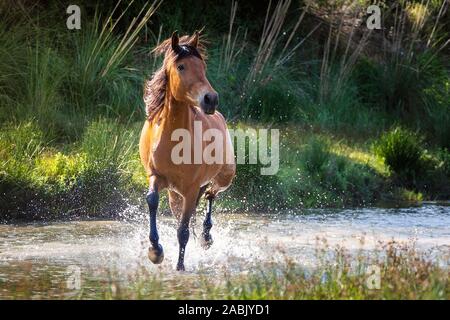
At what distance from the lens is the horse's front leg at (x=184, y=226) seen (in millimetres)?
8562

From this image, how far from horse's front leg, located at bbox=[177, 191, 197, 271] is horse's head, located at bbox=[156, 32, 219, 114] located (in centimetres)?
85

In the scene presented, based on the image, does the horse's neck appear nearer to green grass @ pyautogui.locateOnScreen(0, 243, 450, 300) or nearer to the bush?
green grass @ pyautogui.locateOnScreen(0, 243, 450, 300)

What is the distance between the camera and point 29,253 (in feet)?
30.8

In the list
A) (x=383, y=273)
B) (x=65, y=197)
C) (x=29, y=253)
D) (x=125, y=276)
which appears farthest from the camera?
(x=65, y=197)

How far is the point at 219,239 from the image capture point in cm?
1025

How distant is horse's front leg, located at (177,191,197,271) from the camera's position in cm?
856

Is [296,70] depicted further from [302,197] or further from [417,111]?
[302,197]

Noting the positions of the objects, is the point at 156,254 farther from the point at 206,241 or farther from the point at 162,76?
the point at 162,76

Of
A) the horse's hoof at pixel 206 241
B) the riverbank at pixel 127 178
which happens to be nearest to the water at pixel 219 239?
the horse's hoof at pixel 206 241

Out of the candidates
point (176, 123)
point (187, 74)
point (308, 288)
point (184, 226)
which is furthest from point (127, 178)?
point (308, 288)

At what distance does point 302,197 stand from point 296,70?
191 inches

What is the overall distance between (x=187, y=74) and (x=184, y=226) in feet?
4.32

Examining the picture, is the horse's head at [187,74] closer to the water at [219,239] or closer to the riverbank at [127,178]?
→ the water at [219,239]
